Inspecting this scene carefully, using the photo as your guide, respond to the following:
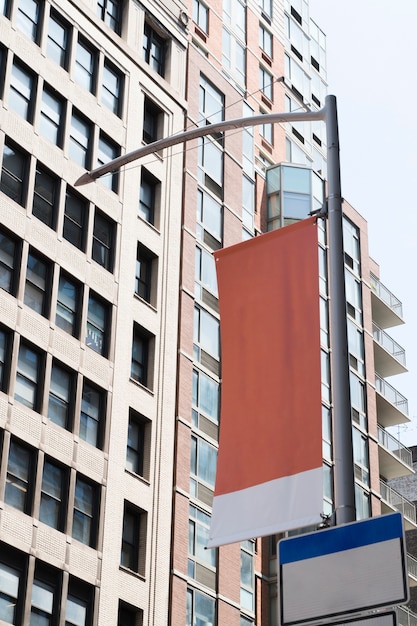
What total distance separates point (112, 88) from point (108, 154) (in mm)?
2851

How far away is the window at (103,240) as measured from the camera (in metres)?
37.9

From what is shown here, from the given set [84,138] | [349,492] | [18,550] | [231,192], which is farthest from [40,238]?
[349,492]

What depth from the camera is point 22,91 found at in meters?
36.4

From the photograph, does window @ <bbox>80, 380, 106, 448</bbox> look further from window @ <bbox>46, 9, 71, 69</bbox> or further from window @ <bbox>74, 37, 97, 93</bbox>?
window @ <bbox>46, 9, 71, 69</bbox>

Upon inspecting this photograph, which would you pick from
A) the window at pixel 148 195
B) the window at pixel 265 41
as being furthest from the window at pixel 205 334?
the window at pixel 265 41

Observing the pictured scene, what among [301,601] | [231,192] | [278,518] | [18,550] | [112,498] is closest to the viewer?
[301,601]

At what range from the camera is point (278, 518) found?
11789 millimetres

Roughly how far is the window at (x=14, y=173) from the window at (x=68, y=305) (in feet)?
8.97

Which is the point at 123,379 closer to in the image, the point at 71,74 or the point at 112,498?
the point at 112,498

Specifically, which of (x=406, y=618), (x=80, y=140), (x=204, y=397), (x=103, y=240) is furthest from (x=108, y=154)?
(x=406, y=618)

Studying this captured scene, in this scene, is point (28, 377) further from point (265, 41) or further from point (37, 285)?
point (265, 41)

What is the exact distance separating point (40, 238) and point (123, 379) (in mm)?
5215

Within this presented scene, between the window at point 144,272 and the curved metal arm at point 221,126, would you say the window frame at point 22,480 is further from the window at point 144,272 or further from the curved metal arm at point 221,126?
the curved metal arm at point 221,126

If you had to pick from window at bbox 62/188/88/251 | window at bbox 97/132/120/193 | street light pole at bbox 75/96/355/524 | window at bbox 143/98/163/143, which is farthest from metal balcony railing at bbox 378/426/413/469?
street light pole at bbox 75/96/355/524
